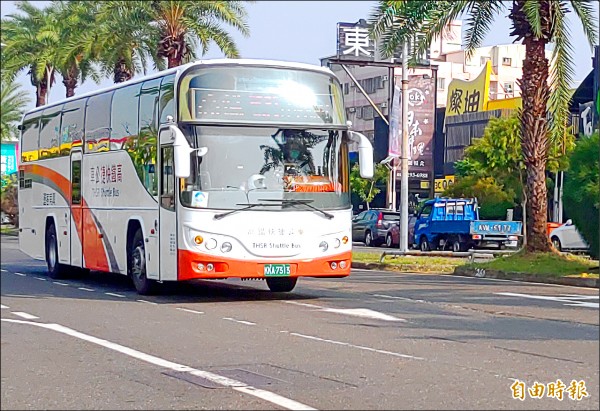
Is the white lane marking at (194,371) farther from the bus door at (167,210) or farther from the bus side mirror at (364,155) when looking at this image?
the bus side mirror at (364,155)

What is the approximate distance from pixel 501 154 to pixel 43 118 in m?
29.1

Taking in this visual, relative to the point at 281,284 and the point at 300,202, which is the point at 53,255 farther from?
the point at 300,202

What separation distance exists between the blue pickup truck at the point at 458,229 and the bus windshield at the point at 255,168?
21.7m

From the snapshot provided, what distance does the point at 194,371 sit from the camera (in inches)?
400

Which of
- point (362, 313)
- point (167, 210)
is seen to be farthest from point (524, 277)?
point (167, 210)

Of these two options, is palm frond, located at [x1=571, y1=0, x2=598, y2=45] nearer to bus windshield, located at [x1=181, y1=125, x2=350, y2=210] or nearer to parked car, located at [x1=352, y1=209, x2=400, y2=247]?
bus windshield, located at [x1=181, y1=125, x2=350, y2=210]

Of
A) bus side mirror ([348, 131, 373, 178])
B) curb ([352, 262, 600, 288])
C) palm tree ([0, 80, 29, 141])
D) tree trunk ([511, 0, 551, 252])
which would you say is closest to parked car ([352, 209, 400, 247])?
curb ([352, 262, 600, 288])

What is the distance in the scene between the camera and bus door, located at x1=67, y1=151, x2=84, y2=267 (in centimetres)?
2045

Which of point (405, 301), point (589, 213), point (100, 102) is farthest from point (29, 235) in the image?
point (589, 213)

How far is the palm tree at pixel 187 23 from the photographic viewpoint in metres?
33.2

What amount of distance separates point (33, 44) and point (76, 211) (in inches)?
883

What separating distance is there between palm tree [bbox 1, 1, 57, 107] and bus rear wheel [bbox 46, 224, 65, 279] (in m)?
17.9

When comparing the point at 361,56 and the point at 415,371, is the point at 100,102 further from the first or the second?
the point at 361,56

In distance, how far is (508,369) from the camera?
396 inches
